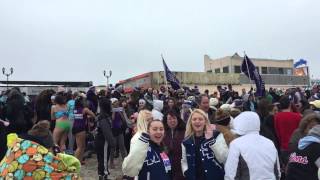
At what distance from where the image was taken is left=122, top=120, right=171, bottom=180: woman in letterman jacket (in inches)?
205

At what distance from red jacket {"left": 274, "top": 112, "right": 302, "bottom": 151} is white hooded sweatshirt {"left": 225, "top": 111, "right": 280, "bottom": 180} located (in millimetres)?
2760

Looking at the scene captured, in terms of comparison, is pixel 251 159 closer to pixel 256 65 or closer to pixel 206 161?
pixel 206 161

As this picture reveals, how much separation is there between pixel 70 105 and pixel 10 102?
1.81 m

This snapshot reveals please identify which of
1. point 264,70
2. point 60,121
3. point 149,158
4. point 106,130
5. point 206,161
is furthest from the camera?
point 264,70

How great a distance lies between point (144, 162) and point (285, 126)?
3.64 metres

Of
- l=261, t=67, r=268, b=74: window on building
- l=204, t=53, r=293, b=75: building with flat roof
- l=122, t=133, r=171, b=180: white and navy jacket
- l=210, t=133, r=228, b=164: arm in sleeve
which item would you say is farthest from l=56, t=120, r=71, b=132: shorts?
l=261, t=67, r=268, b=74: window on building

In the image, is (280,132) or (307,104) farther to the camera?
(307,104)

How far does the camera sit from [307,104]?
10828 millimetres

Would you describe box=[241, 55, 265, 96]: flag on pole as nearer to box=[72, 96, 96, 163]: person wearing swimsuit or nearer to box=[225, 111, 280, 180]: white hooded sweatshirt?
box=[72, 96, 96, 163]: person wearing swimsuit

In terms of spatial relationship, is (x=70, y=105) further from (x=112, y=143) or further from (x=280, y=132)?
(x=280, y=132)

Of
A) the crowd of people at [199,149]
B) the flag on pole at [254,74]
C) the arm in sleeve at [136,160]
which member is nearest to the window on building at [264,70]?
the flag on pole at [254,74]

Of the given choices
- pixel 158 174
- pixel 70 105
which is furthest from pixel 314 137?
pixel 70 105

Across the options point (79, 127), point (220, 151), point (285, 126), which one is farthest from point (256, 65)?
point (220, 151)

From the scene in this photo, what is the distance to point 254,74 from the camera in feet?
50.6
